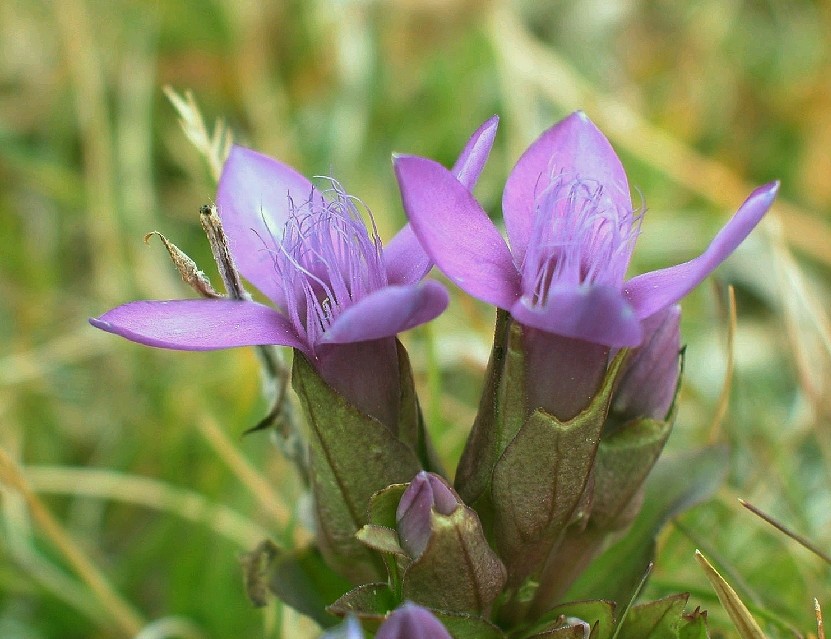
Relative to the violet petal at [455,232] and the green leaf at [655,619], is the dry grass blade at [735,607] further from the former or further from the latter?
the violet petal at [455,232]

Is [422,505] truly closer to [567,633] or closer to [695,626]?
[567,633]

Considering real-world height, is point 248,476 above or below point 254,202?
below

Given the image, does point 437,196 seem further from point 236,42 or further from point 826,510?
point 236,42

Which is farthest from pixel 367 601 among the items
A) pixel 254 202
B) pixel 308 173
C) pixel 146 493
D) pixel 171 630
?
pixel 308 173

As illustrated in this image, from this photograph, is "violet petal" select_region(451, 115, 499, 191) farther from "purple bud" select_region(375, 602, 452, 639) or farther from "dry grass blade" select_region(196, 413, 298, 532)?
"dry grass blade" select_region(196, 413, 298, 532)

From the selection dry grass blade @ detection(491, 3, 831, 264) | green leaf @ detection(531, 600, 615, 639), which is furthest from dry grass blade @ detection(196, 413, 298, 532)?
dry grass blade @ detection(491, 3, 831, 264)

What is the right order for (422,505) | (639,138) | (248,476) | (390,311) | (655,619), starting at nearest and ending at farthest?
(390,311)
(422,505)
(655,619)
(248,476)
(639,138)
